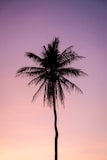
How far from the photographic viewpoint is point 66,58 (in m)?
37.8

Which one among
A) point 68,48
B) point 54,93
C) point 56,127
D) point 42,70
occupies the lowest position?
point 56,127

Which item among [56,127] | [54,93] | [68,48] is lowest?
[56,127]

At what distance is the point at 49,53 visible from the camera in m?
37.6

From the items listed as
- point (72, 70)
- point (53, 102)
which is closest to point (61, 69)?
point (72, 70)

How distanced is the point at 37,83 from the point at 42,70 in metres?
1.41

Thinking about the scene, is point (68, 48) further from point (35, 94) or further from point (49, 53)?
point (35, 94)

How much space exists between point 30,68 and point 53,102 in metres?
4.48

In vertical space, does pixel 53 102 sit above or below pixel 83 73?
below

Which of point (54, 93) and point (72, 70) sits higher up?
point (72, 70)

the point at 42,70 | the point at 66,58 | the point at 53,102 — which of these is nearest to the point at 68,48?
the point at 66,58

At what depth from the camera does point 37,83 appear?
122 feet

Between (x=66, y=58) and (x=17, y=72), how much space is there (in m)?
5.08

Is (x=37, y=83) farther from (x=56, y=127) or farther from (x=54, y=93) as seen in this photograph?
(x=56, y=127)

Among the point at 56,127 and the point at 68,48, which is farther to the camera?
the point at 68,48
